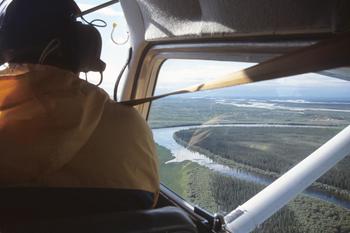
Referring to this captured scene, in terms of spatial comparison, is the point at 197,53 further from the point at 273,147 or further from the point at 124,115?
the point at 124,115

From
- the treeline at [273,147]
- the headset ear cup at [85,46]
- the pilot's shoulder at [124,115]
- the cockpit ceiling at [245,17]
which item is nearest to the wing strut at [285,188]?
the treeline at [273,147]

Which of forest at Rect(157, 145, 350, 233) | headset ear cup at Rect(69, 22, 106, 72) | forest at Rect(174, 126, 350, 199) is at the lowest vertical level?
forest at Rect(157, 145, 350, 233)

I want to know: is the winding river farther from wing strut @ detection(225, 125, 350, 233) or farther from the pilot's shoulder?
the pilot's shoulder

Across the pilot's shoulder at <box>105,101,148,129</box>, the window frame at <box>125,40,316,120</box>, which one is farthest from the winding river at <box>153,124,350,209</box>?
the pilot's shoulder at <box>105,101,148,129</box>

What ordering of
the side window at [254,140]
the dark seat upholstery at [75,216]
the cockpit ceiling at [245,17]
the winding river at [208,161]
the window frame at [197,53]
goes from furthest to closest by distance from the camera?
the winding river at [208,161]
the side window at [254,140]
the window frame at [197,53]
the cockpit ceiling at [245,17]
the dark seat upholstery at [75,216]

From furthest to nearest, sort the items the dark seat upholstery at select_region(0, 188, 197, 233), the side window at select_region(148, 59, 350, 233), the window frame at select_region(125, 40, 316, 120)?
the side window at select_region(148, 59, 350, 233)
the window frame at select_region(125, 40, 316, 120)
the dark seat upholstery at select_region(0, 188, 197, 233)

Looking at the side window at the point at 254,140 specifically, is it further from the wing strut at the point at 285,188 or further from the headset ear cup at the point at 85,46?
the headset ear cup at the point at 85,46

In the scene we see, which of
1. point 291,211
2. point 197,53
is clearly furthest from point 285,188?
point 197,53
